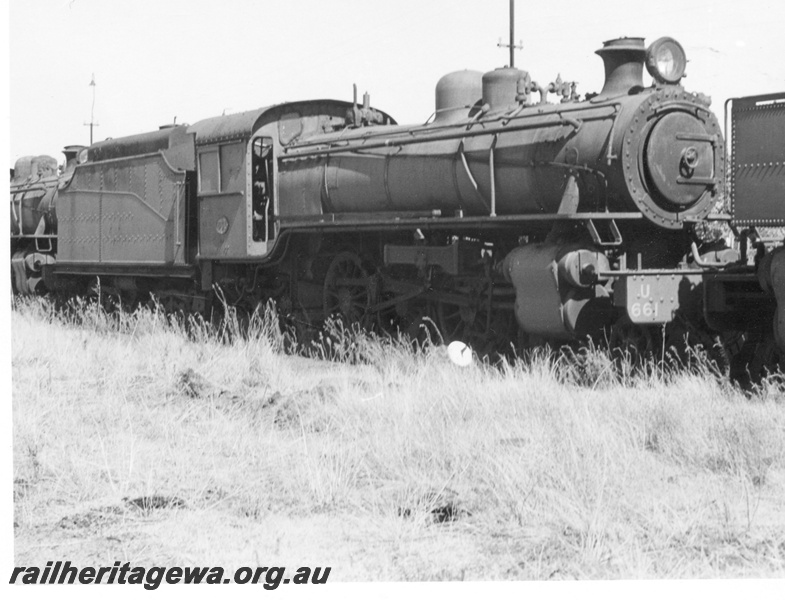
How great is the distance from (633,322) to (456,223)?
A: 222 centimetres

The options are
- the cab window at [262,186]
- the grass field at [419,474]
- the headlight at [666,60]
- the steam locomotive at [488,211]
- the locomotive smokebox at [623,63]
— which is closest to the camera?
the grass field at [419,474]

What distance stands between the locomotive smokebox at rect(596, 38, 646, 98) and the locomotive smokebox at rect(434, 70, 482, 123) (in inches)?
73.3

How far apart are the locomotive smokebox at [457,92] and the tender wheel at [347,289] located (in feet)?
6.60

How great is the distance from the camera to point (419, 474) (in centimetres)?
620

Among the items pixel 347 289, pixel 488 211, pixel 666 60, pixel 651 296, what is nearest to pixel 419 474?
pixel 651 296

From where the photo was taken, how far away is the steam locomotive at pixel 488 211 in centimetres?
910

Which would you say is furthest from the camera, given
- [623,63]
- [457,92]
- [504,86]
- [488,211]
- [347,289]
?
[347,289]

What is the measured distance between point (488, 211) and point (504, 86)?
1394mm

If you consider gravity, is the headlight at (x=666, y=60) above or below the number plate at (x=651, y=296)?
above

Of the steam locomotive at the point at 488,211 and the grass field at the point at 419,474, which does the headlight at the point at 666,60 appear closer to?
the steam locomotive at the point at 488,211

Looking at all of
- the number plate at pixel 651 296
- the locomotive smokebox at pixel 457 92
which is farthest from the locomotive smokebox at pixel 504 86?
the number plate at pixel 651 296

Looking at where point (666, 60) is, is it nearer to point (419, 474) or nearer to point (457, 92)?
point (457, 92)

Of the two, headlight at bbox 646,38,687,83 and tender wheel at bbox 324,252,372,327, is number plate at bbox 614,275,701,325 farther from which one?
tender wheel at bbox 324,252,372,327

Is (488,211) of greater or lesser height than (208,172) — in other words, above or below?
below
